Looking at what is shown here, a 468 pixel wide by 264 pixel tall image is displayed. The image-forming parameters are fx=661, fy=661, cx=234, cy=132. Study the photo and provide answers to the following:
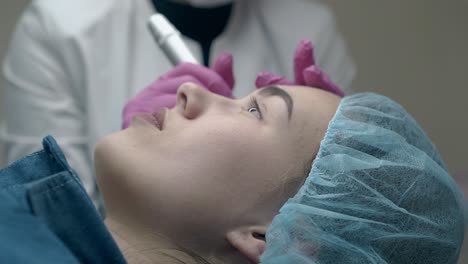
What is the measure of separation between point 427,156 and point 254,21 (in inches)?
31.6

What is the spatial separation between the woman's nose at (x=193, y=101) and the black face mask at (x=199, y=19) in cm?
59

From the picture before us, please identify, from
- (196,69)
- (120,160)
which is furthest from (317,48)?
(120,160)

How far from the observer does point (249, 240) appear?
863mm

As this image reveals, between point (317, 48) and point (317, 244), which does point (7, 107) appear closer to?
point (317, 48)

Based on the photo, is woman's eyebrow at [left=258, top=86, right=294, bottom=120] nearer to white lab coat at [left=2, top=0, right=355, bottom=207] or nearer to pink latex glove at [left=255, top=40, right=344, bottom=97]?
pink latex glove at [left=255, top=40, right=344, bottom=97]

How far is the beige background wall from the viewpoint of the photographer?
2.10 metres

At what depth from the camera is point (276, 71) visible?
5.27ft

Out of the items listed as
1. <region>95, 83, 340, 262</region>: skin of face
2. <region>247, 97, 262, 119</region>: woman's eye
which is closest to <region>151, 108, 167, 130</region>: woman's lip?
<region>95, 83, 340, 262</region>: skin of face

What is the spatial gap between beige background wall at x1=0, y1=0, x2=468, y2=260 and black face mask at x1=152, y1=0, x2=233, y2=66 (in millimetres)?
679

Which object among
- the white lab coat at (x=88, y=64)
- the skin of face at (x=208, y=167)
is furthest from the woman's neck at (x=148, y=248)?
the white lab coat at (x=88, y=64)

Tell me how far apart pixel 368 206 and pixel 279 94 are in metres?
0.21

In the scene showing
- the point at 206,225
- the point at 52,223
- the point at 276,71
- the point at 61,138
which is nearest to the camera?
the point at 52,223

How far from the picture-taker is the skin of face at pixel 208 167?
33.4 inches

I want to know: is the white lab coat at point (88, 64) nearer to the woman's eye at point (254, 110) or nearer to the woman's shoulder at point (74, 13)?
the woman's shoulder at point (74, 13)
